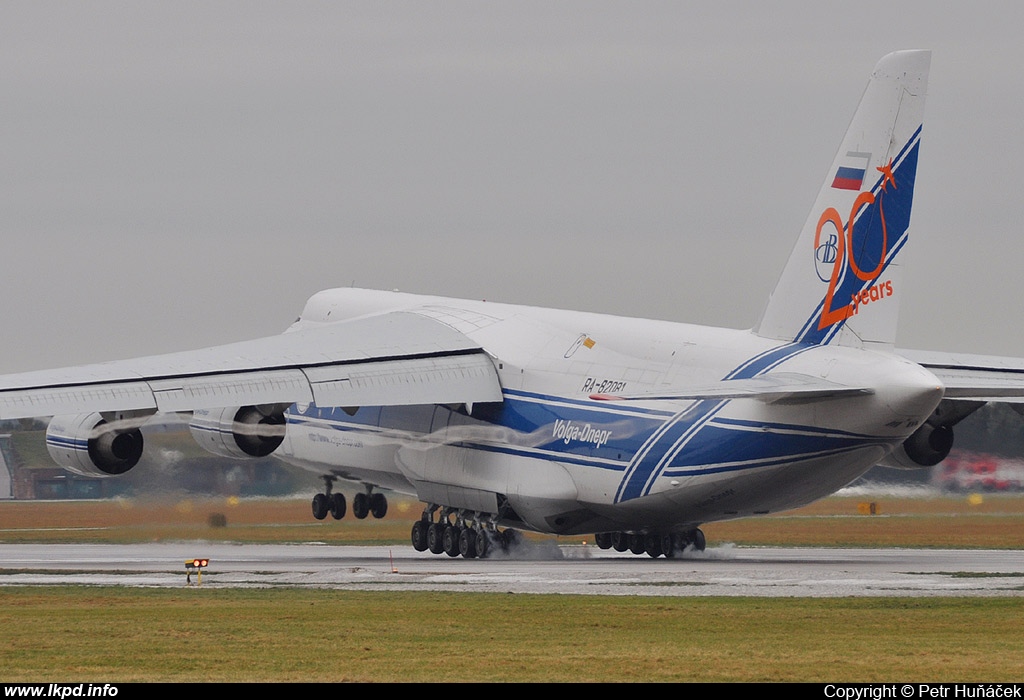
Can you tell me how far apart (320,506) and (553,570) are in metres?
8.46

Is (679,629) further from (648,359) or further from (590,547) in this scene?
(590,547)

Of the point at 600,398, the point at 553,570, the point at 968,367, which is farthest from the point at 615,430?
the point at 968,367

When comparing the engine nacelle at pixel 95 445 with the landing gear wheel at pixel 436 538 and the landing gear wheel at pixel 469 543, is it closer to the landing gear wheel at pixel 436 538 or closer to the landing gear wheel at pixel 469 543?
the landing gear wheel at pixel 436 538

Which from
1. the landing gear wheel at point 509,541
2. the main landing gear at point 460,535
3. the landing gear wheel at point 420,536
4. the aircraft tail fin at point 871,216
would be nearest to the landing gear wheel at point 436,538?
the main landing gear at point 460,535

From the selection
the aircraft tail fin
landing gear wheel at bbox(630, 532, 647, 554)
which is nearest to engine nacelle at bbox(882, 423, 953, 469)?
the aircraft tail fin

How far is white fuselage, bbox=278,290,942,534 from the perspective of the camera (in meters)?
25.3

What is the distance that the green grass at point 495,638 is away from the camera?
45.6 ft

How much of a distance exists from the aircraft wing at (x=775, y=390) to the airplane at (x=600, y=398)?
5cm

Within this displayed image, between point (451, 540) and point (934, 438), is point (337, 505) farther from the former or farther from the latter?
point (934, 438)

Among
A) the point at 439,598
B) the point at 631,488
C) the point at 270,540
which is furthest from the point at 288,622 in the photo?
the point at 270,540

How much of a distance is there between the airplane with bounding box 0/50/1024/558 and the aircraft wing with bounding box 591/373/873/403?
49 millimetres

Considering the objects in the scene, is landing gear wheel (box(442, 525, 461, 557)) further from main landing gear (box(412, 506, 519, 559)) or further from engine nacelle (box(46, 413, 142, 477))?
engine nacelle (box(46, 413, 142, 477))

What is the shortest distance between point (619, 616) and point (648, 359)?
10.2m

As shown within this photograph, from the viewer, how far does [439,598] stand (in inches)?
842
